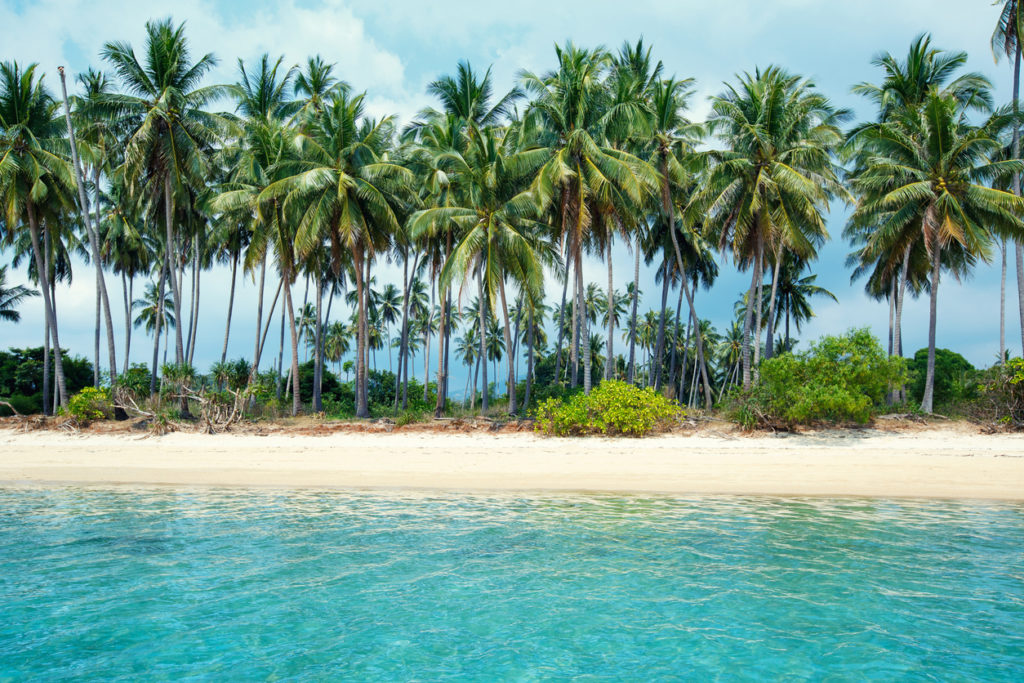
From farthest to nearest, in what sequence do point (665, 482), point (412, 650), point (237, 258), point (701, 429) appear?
point (237, 258), point (701, 429), point (665, 482), point (412, 650)

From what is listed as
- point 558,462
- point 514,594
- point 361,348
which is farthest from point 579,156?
point 514,594

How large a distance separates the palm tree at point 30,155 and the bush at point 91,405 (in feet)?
11.5

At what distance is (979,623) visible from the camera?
5.28 meters

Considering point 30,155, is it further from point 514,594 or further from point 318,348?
point 514,594

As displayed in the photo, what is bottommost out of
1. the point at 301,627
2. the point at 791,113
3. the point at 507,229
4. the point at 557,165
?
the point at 301,627

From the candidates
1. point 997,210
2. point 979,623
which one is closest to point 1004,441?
point 997,210

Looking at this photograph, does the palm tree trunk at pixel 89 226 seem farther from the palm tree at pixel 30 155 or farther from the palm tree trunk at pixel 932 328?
the palm tree trunk at pixel 932 328

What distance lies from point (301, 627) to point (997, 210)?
25522 millimetres

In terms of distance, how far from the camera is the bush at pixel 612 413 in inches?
746

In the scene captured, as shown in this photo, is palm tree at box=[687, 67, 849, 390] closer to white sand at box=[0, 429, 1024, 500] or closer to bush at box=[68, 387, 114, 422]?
white sand at box=[0, 429, 1024, 500]

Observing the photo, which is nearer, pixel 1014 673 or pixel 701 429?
pixel 1014 673

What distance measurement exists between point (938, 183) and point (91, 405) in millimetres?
31314

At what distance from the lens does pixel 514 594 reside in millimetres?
6137

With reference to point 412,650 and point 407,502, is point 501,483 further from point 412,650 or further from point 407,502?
point 412,650
